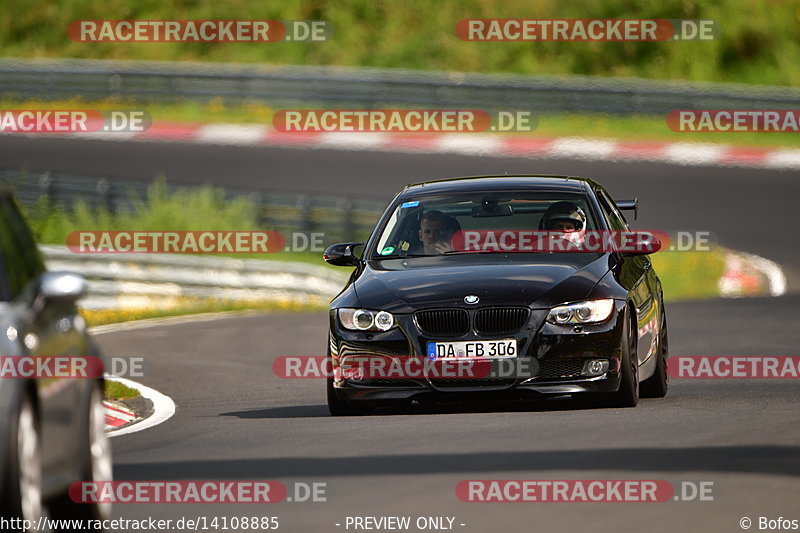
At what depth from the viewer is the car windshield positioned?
11.2 metres

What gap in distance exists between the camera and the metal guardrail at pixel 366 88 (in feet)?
104

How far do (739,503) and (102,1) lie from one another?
38596 mm

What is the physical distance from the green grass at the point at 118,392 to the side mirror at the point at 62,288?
260 inches

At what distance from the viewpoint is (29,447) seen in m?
5.88

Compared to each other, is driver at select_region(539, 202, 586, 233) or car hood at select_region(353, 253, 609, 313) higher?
driver at select_region(539, 202, 586, 233)

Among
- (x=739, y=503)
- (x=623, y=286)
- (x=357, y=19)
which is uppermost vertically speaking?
(x=357, y=19)

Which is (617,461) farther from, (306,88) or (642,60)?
(642,60)

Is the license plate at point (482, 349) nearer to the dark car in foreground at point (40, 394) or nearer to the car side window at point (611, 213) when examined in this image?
the car side window at point (611, 213)

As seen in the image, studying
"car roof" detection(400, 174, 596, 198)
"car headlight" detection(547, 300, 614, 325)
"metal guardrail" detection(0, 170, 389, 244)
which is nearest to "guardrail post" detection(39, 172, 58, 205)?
"metal guardrail" detection(0, 170, 389, 244)

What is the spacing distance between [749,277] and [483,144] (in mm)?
8545

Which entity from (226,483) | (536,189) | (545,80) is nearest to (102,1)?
(545,80)

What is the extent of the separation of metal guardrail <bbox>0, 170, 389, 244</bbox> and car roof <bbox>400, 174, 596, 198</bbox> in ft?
45.7

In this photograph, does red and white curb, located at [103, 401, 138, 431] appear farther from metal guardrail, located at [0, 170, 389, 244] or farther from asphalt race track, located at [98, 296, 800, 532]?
metal guardrail, located at [0, 170, 389, 244]

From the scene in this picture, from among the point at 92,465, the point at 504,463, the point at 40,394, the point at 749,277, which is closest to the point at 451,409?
the point at 504,463
